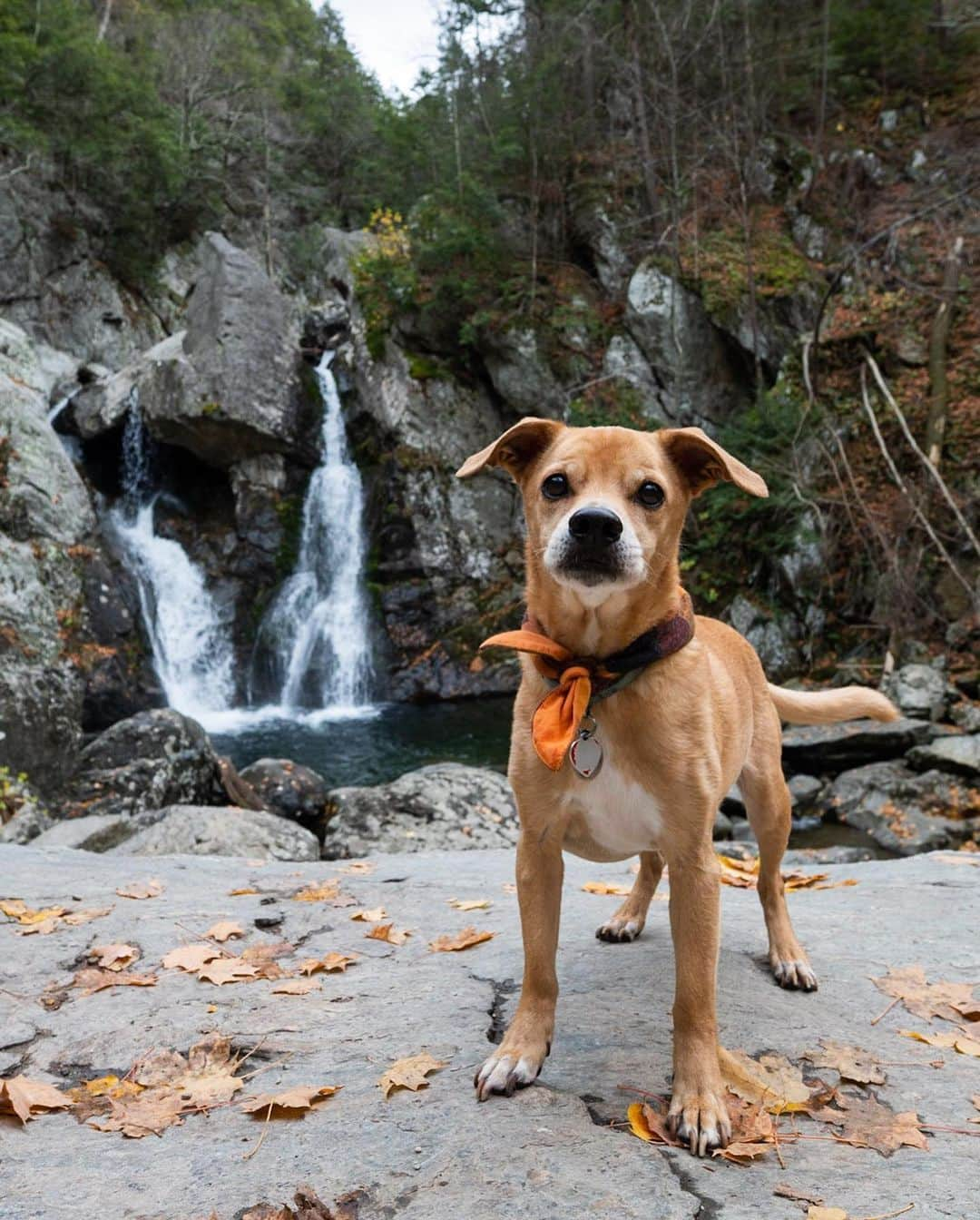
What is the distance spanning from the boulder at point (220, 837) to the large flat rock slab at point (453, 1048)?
204cm

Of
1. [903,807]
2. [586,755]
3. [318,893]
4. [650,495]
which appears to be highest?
[650,495]

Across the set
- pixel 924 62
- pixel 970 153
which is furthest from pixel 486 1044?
pixel 924 62

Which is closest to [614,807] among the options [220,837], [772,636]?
[220,837]

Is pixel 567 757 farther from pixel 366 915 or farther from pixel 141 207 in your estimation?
pixel 141 207

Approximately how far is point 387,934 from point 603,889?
4.70 ft

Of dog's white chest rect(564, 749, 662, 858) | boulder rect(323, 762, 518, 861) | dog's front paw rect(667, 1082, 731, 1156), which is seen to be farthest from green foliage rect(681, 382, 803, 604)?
dog's front paw rect(667, 1082, 731, 1156)

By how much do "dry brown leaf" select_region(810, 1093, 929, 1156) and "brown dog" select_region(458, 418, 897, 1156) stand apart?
0.28 m

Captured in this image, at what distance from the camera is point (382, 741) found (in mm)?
13609

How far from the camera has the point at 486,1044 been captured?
2.39 meters

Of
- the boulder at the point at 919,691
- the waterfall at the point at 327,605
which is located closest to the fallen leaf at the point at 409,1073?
the boulder at the point at 919,691

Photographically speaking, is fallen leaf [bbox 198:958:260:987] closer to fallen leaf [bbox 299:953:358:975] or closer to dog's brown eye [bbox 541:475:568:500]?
fallen leaf [bbox 299:953:358:975]

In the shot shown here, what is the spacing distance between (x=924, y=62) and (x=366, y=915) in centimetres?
2145

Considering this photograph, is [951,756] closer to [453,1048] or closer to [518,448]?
[518,448]

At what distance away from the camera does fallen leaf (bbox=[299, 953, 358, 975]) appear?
3.05 meters
